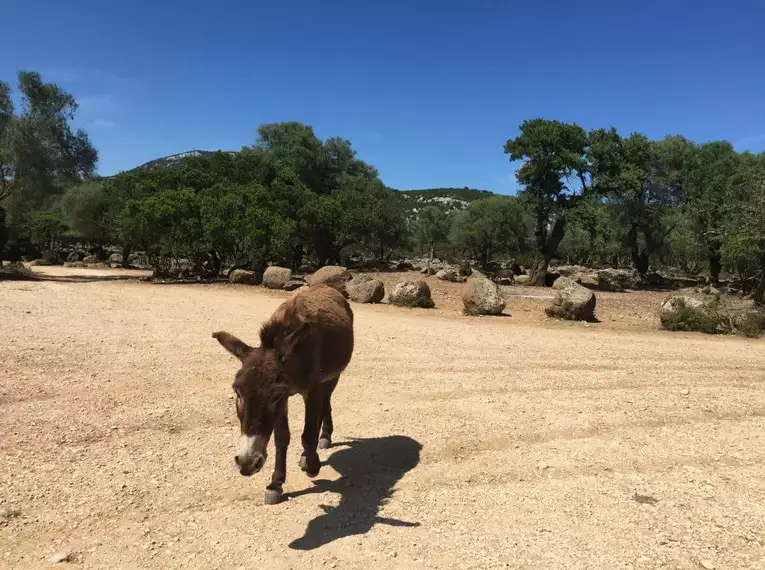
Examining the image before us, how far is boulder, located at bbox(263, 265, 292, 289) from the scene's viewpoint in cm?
2702

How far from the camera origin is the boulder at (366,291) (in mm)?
21547

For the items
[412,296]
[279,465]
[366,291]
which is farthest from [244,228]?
[279,465]

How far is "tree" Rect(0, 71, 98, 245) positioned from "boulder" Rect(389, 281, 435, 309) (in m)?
22.5

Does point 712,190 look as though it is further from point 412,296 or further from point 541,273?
point 412,296

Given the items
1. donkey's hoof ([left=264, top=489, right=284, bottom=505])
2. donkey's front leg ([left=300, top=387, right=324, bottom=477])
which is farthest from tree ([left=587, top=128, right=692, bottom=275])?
donkey's hoof ([left=264, top=489, right=284, bottom=505])

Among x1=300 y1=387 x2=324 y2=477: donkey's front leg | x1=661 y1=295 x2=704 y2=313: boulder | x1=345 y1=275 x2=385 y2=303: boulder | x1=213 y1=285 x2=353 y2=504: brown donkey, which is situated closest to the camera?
x1=213 y1=285 x2=353 y2=504: brown donkey

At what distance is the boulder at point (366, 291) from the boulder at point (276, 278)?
598cm

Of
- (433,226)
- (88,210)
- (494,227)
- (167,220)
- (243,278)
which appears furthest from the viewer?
(433,226)

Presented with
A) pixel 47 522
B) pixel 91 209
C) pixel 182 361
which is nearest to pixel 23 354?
pixel 182 361

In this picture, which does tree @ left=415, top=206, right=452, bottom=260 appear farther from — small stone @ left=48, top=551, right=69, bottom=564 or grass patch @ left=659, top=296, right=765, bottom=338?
small stone @ left=48, top=551, right=69, bottom=564

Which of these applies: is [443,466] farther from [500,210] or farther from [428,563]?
[500,210]

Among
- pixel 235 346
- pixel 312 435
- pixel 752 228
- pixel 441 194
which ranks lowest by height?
pixel 312 435

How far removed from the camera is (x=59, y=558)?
365 cm

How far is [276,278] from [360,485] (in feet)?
75.5
